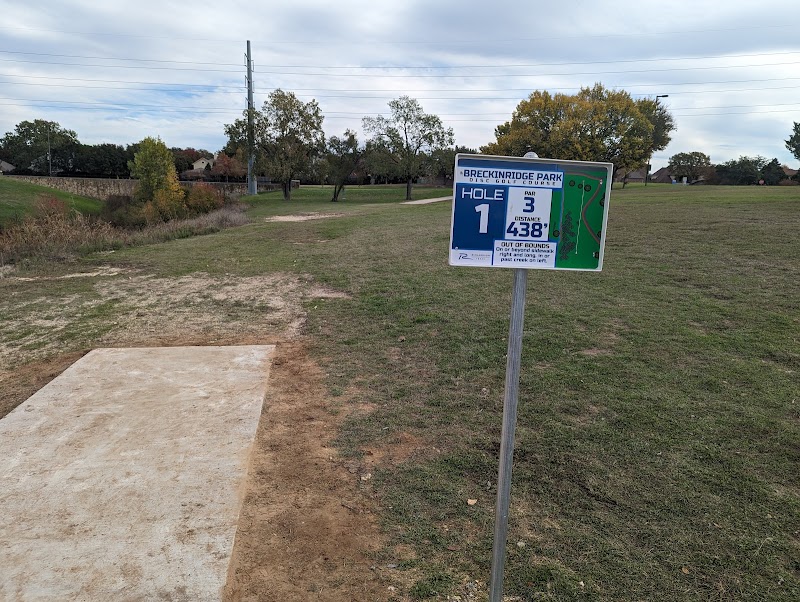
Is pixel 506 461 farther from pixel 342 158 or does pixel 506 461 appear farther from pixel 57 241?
pixel 342 158

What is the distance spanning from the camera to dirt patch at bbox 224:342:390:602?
2.40 m

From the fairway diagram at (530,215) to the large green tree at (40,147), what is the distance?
78.1 metres

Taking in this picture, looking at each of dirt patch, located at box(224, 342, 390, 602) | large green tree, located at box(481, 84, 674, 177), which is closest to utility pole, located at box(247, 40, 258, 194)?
large green tree, located at box(481, 84, 674, 177)

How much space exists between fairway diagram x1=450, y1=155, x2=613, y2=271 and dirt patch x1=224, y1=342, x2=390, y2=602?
152 centimetres

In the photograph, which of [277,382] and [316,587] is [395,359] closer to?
[277,382]

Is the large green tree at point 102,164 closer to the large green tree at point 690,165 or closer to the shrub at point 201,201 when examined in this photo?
the shrub at point 201,201

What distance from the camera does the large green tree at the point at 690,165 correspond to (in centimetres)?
6600

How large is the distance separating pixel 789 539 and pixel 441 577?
5.57ft

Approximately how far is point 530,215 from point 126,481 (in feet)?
8.84

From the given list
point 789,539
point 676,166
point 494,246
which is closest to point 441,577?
point 494,246

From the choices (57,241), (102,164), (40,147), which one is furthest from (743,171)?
(40,147)

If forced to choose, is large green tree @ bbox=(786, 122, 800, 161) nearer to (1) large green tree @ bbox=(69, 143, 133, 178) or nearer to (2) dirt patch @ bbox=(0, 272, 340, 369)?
(2) dirt patch @ bbox=(0, 272, 340, 369)

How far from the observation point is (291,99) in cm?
4012

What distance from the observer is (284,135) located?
40750 millimetres
